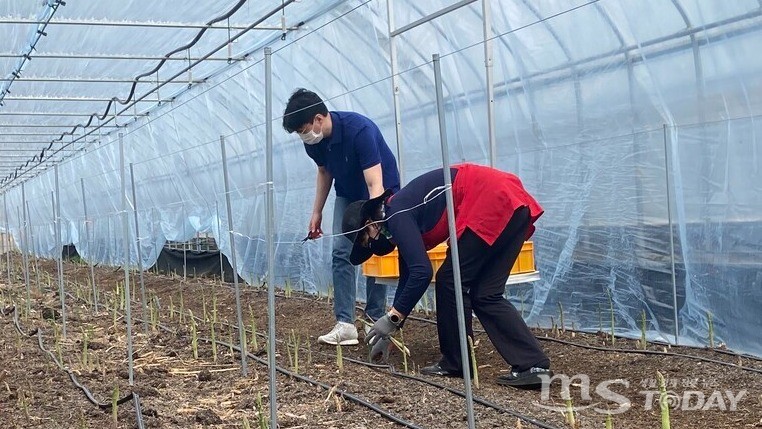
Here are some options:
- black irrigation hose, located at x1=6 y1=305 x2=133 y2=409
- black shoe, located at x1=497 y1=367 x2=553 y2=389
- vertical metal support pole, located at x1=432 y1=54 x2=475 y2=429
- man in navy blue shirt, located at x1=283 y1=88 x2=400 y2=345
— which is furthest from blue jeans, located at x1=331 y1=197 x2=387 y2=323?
vertical metal support pole, located at x1=432 y1=54 x2=475 y2=429

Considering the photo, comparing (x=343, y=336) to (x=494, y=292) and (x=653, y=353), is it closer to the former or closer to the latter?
(x=494, y=292)

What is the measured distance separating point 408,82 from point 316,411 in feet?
11.5

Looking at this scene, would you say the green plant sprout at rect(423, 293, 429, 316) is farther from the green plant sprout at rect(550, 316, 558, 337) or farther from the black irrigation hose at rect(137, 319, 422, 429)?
the black irrigation hose at rect(137, 319, 422, 429)

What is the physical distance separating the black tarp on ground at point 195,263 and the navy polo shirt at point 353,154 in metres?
5.39

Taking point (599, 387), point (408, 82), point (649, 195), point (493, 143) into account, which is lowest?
point (599, 387)

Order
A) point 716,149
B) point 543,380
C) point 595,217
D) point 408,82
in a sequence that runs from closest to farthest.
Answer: point 543,380 → point 716,149 → point 595,217 → point 408,82

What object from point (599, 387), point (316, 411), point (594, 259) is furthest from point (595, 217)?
point (316, 411)

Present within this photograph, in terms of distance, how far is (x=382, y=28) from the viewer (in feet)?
20.7

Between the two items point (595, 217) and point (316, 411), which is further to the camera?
point (595, 217)

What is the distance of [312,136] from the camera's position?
4055 mm

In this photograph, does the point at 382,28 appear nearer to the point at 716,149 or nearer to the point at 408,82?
the point at 408,82

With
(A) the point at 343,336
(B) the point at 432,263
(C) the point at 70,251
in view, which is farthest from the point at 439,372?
(C) the point at 70,251

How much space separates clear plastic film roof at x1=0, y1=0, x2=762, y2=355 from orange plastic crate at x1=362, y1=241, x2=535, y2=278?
0.55 meters

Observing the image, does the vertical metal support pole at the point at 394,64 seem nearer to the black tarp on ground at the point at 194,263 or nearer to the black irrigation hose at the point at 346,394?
the black irrigation hose at the point at 346,394
